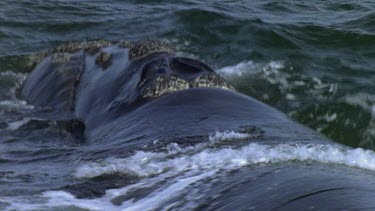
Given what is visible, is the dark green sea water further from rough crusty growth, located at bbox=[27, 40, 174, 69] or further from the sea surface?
rough crusty growth, located at bbox=[27, 40, 174, 69]

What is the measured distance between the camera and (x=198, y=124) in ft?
17.6

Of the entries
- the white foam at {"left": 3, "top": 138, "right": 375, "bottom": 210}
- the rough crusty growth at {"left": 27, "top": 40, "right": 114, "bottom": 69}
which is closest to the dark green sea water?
the rough crusty growth at {"left": 27, "top": 40, "right": 114, "bottom": 69}

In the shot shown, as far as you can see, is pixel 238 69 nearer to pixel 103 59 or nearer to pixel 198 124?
pixel 103 59

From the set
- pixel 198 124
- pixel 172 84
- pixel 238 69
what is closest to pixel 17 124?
pixel 172 84

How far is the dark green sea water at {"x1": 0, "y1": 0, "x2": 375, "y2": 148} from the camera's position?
943 centimetres

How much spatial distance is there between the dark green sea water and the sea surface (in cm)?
2

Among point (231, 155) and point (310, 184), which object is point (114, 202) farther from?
point (310, 184)

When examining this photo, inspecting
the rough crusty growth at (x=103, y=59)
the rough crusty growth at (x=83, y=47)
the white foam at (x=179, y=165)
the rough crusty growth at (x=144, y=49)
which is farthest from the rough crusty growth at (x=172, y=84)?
the rough crusty growth at (x=83, y=47)

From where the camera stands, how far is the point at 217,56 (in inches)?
455

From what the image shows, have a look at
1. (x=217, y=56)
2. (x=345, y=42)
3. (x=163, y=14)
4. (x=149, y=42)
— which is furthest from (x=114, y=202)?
(x=163, y=14)

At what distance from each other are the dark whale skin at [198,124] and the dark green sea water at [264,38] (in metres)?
2.50

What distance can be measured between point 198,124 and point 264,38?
23.2 ft

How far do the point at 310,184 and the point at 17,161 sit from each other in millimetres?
2709

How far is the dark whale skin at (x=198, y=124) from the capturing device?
137 inches
